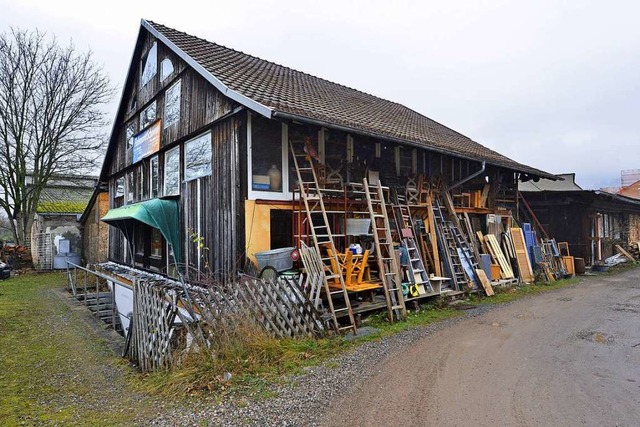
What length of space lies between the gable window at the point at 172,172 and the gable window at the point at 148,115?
1.89 meters

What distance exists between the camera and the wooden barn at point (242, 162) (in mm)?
7996

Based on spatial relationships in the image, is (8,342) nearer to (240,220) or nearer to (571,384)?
(240,220)

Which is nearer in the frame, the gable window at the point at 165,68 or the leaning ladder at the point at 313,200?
the leaning ladder at the point at 313,200

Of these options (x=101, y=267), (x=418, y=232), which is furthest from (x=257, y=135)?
(x=101, y=267)

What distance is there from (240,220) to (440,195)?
6.40 metres

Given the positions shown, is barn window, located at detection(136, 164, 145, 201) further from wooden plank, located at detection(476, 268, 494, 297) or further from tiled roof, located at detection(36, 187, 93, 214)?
tiled roof, located at detection(36, 187, 93, 214)

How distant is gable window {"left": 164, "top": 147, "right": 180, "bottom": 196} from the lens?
34.7 ft

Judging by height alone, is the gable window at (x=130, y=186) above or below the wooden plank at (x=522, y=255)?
above

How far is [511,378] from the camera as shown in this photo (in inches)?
185

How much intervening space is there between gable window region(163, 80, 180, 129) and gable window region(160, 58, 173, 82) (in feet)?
1.53

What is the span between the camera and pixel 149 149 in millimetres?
12469

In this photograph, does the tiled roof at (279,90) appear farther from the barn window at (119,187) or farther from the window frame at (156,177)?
the barn window at (119,187)

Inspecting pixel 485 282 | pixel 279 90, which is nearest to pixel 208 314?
pixel 279 90

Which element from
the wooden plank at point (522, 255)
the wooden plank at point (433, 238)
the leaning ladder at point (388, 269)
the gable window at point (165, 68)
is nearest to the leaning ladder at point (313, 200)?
the leaning ladder at point (388, 269)
